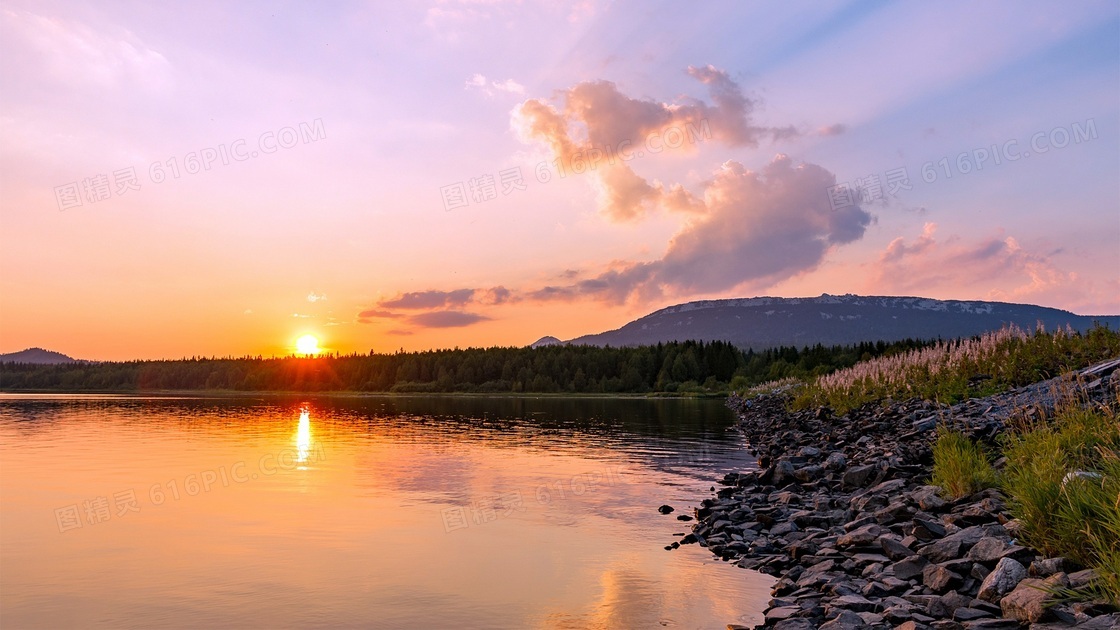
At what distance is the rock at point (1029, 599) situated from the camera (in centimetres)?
850

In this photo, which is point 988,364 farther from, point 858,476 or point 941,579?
point 941,579

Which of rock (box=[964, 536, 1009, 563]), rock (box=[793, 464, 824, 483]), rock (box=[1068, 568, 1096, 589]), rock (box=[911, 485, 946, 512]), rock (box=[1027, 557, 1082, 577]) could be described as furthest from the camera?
rock (box=[793, 464, 824, 483])

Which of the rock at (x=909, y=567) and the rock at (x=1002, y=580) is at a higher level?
the rock at (x=1002, y=580)

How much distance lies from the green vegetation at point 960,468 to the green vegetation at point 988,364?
8883mm

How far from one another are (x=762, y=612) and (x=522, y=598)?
13.5 ft

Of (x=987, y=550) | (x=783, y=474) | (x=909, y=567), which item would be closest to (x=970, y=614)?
(x=987, y=550)

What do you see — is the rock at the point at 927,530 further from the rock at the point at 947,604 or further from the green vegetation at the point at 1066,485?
the rock at the point at 947,604

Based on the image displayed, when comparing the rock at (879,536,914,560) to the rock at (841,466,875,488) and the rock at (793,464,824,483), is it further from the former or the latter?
the rock at (793,464,824,483)

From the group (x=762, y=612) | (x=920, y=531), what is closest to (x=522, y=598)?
(x=762, y=612)

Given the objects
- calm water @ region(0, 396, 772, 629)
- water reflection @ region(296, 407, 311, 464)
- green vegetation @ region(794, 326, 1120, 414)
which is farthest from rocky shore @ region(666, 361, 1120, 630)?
water reflection @ region(296, 407, 311, 464)

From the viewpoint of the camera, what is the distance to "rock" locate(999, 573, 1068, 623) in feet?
27.9

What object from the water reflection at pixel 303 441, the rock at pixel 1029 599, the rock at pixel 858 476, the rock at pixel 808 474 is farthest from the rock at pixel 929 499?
the water reflection at pixel 303 441

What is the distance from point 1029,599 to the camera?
28.5 ft

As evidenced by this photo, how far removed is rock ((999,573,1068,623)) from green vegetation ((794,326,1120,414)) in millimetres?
17064
